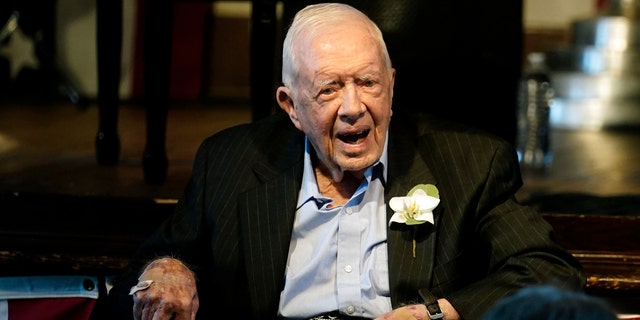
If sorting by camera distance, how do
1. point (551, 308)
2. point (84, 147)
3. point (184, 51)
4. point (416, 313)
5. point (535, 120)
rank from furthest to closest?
point (184, 51), point (535, 120), point (84, 147), point (416, 313), point (551, 308)

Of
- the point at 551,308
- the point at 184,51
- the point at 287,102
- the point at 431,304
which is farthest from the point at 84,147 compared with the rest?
the point at 551,308

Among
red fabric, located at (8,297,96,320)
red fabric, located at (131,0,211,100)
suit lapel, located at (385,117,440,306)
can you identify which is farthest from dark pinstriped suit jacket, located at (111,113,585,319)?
red fabric, located at (131,0,211,100)

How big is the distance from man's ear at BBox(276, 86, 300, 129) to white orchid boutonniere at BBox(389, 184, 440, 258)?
0.94 ft

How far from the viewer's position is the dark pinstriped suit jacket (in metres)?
2.37

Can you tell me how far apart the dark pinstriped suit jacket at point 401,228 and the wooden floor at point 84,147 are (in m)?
0.71

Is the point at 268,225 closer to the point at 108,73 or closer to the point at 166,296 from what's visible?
the point at 166,296

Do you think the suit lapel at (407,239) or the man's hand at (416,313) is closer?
the man's hand at (416,313)

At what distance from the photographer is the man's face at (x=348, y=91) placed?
237cm

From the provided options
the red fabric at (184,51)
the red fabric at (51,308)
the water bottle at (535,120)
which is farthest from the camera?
the red fabric at (184,51)

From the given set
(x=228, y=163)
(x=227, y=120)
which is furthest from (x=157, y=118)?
(x=227, y=120)

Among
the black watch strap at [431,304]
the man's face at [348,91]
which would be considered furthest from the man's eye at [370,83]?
the black watch strap at [431,304]

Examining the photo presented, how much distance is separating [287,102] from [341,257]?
37 cm

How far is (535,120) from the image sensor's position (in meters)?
4.93

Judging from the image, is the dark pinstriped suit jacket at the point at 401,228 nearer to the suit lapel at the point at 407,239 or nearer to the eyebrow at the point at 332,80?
the suit lapel at the point at 407,239
